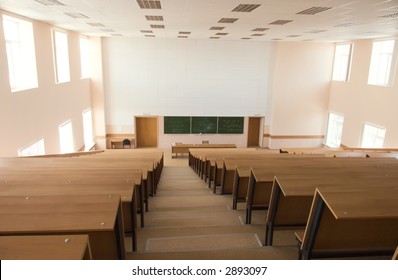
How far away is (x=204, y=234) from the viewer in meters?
3.29

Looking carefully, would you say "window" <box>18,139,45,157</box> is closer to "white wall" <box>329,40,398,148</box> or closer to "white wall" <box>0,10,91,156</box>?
"white wall" <box>0,10,91,156</box>

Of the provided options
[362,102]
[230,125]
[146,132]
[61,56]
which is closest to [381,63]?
[362,102]

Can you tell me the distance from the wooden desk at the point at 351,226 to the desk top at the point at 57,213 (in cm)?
144

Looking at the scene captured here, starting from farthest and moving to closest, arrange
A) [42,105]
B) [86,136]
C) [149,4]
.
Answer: [86,136]
[42,105]
[149,4]

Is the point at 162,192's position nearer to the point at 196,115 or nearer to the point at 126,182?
the point at 126,182

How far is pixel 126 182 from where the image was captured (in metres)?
2.86

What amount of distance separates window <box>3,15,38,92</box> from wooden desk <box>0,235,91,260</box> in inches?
269

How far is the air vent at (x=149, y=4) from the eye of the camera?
585 cm

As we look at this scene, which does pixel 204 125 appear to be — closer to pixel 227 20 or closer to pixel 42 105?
pixel 227 20

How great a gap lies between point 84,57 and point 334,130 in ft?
40.5

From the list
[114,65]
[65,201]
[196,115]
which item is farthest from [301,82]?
[65,201]

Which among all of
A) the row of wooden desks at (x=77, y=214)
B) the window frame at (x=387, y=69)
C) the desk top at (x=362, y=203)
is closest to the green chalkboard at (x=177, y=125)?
the window frame at (x=387, y=69)

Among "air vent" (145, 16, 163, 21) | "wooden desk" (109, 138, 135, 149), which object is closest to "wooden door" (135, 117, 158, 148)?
"wooden desk" (109, 138, 135, 149)

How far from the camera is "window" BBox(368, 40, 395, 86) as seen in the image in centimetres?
1041
